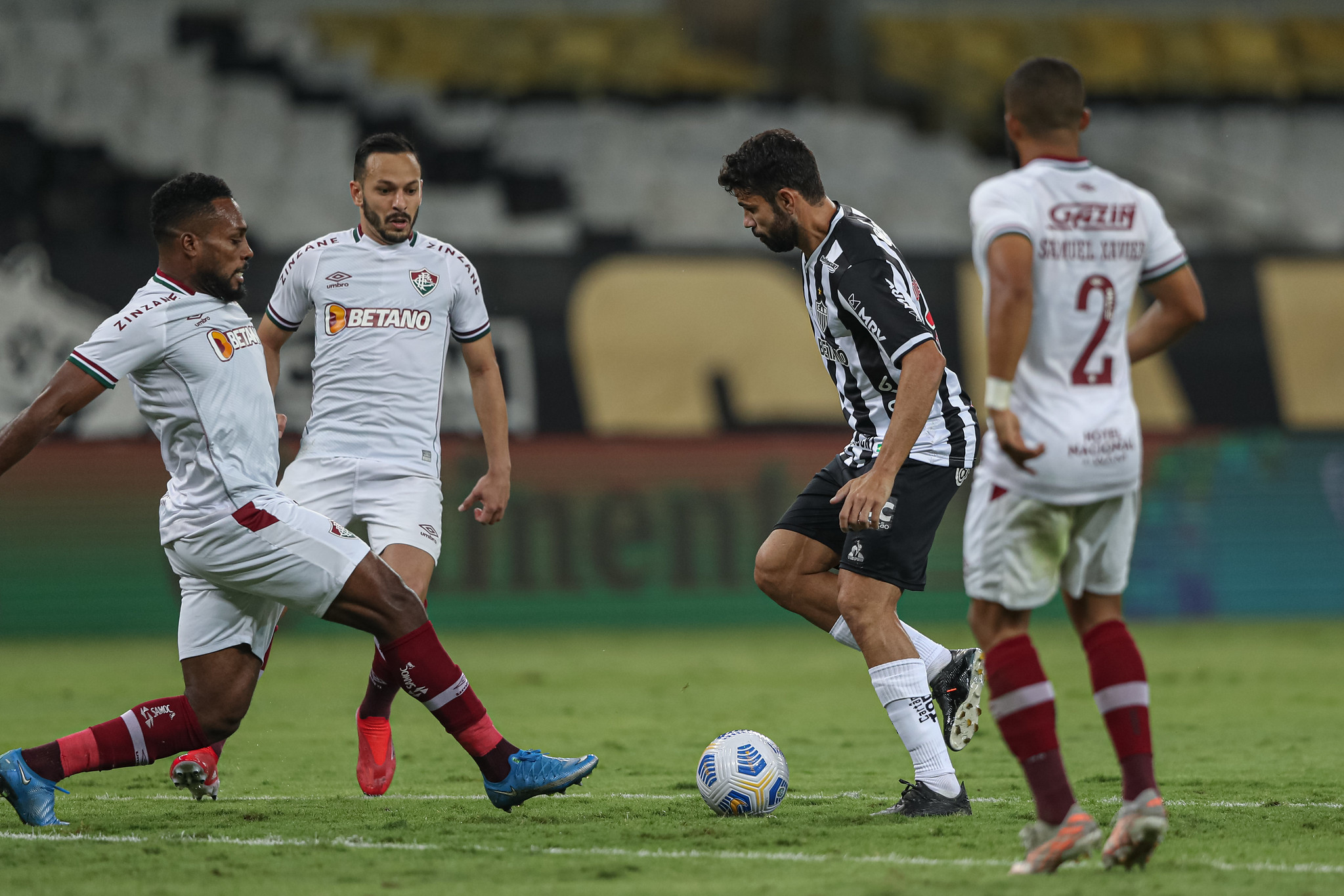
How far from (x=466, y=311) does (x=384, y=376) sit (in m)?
0.42

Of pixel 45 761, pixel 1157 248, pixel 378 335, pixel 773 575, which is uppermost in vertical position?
pixel 1157 248

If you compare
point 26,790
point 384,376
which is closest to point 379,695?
point 384,376

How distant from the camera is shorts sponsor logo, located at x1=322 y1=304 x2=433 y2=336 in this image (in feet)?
20.0

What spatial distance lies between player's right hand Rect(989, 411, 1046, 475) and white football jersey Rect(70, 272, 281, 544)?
2.44 metres

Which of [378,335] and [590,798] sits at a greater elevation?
[378,335]

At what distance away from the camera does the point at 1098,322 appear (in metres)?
4.34

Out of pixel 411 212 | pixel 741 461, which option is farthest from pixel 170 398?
pixel 741 461

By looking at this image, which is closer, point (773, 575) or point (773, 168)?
point (773, 168)

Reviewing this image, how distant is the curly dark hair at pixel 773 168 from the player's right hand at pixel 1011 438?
4.59ft

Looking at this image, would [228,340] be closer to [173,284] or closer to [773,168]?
[173,284]

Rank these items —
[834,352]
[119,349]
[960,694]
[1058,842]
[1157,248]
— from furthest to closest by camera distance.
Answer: [960,694] < [834,352] < [119,349] < [1157,248] < [1058,842]

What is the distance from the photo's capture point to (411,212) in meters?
6.11

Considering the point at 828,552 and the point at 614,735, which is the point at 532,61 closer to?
the point at 614,735

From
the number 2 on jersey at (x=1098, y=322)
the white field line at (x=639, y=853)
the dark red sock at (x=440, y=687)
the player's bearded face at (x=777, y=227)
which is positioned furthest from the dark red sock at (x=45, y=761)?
the number 2 on jersey at (x=1098, y=322)
